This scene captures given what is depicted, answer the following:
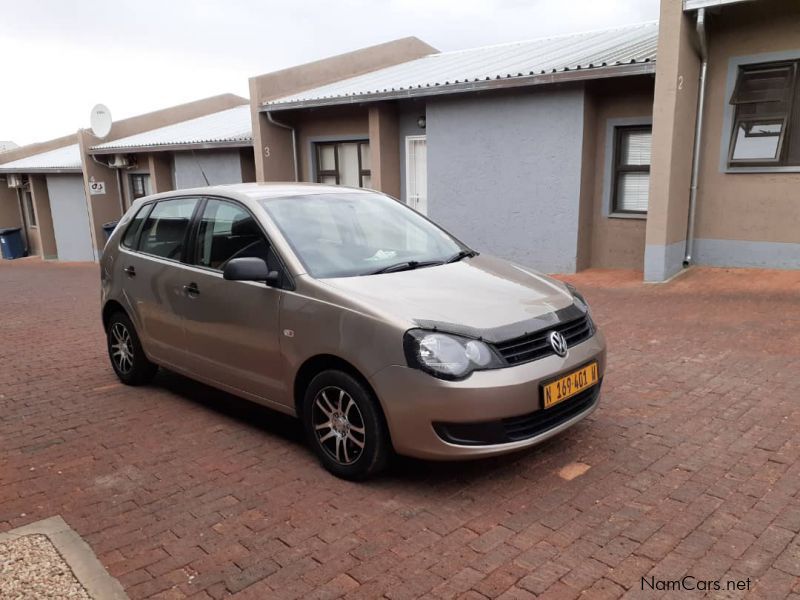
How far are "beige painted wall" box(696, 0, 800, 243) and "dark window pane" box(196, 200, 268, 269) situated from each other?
25.5 ft

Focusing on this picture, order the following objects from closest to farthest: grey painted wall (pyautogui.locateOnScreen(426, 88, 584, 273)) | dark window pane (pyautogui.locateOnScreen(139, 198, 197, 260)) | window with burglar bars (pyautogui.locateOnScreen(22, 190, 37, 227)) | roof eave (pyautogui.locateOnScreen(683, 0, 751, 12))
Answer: dark window pane (pyautogui.locateOnScreen(139, 198, 197, 260)) < roof eave (pyautogui.locateOnScreen(683, 0, 751, 12)) < grey painted wall (pyautogui.locateOnScreen(426, 88, 584, 273)) < window with burglar bars (pyautogui.locateOnScreen(22, 190, 37, 227))

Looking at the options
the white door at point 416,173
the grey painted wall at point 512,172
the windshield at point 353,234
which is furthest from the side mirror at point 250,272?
the white door at point 416,173

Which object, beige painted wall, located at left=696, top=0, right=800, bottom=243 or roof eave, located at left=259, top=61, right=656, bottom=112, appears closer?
beige painted wall, located at left=696, top=0, right=800, bottom=243

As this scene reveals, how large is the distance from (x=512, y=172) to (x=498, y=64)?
285 centimetres

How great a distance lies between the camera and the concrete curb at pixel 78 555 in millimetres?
2789

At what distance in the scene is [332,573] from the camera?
9.42ft

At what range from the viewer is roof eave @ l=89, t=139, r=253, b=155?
15.7 meters

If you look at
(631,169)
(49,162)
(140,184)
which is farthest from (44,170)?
(631,169)

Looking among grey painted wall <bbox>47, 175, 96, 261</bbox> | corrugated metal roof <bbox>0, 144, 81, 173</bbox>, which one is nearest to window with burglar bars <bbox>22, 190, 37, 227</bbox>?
corrugated metal roof <bbox>0, 144, 81, 173</bbox>

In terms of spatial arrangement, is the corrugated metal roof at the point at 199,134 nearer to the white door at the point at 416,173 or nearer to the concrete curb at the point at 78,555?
the white door at the point at 416,173

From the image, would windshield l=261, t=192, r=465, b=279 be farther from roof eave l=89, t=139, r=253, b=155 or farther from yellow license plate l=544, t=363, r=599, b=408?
roof eave l=89, t=139, r=253, b=155

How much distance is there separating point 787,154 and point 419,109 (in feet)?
21.8

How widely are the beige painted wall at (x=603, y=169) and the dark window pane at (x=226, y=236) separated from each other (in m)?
7.31

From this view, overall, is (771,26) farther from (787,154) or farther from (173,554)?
(173,554)
